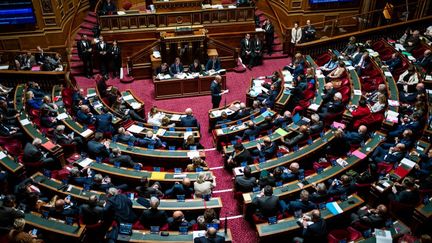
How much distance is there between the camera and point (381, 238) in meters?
7.43

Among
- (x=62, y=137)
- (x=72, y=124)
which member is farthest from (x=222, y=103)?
(x=62, y=137)

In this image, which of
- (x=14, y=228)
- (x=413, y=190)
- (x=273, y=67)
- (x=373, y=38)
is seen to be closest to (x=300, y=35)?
(x=273, y=67)

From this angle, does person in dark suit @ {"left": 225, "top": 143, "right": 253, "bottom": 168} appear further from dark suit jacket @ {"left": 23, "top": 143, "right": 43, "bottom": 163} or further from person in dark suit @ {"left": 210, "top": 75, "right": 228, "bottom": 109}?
dark suit jacket @ {"left": 23, "top": 143, "right": 43, "bottom": 163}

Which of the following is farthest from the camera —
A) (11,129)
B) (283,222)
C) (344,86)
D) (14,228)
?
(344,86)

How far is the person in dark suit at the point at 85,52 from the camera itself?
14462 mm

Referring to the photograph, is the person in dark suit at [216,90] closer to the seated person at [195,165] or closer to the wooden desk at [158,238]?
the seated person at [195,165]

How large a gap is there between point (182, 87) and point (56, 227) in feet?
24.2

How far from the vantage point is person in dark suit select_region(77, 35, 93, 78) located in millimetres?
14462

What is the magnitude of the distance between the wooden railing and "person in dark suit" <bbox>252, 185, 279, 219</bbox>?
320 inches

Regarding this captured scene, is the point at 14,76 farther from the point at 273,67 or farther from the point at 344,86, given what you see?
the point at 344,86

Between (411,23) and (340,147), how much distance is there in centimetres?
831

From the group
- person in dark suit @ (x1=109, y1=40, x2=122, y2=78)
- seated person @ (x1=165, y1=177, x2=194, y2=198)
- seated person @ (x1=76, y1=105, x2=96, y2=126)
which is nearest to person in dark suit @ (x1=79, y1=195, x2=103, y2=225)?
seated person @ (x1=165, y1=177, x2=194, y2=198)

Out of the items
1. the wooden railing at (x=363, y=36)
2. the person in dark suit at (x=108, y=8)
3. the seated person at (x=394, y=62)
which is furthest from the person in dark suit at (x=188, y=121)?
the seated person at (x=394, y=62)

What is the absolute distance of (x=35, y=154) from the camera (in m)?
9.16
